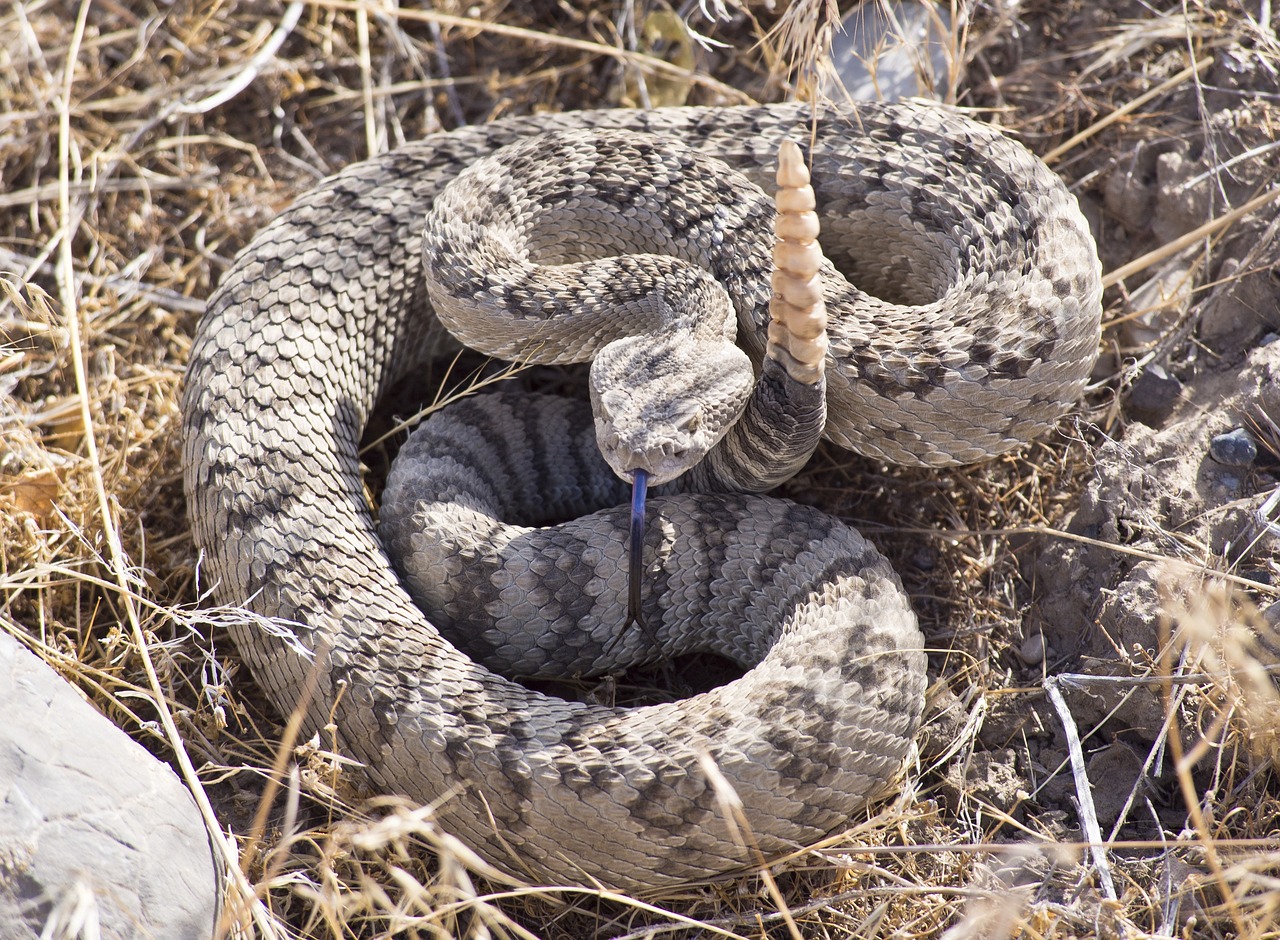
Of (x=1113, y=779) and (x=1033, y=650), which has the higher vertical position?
(x=1033, y=650)

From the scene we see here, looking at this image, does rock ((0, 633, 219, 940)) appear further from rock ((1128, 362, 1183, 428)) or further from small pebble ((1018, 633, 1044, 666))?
rock ((1128, 362, 1183, 428))

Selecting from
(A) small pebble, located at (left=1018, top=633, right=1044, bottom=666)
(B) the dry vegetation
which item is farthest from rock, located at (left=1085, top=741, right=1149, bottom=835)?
(A) small pebble, located at (left=1018, top=633, right=1044, bottom=666)

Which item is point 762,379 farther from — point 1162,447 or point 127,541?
point 127,541

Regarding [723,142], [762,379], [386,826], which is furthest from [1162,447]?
[386,826]

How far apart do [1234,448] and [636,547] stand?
7.45 feet

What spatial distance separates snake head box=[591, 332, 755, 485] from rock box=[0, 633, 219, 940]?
1708mm

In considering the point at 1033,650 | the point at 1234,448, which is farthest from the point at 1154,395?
the point at 1033,650

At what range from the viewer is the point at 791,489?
14.0 feet

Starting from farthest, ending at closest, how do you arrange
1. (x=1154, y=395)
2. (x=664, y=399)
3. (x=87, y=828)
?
(x=1154, y=395) → (x=664, y=399) → (x=87, y=828)

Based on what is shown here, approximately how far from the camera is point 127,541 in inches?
158

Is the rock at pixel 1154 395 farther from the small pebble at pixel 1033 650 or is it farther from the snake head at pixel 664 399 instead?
the snake head at pixel 664 399

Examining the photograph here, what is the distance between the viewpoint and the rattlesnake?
3094 millimetres

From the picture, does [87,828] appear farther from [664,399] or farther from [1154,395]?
[1154,395]

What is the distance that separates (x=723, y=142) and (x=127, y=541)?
3022 mm
